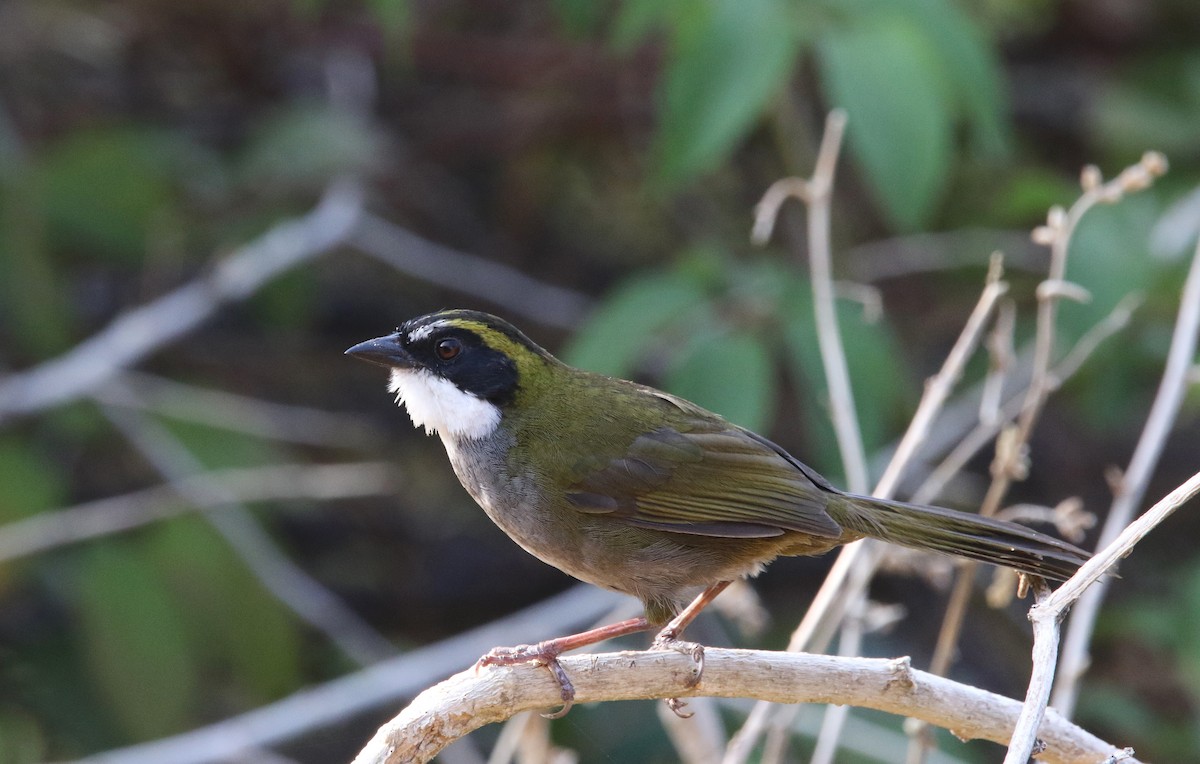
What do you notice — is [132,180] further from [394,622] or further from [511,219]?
[394,622]

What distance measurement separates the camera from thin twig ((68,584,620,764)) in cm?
418

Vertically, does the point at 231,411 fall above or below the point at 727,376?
above

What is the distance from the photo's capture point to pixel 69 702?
4926mm

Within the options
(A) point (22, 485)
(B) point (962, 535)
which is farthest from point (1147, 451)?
(A) point (22, 485)

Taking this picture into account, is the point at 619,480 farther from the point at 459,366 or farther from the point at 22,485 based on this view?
the point at 22,485

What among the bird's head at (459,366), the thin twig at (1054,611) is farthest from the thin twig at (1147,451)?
the bird's head at (459,366)

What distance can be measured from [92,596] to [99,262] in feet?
5.42

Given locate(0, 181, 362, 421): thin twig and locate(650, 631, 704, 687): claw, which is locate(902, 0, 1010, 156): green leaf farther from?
locate(0, 181, 362, 421): thin twig

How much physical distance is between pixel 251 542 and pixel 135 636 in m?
0.74

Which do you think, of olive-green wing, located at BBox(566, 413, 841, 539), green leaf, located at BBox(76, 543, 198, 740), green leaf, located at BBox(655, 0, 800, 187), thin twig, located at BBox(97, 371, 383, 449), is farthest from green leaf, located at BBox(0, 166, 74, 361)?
olive-green wing, located at BBox(566, 413, 841, 539)

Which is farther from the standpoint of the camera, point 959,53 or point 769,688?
point 959,53

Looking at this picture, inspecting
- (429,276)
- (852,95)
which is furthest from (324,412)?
(852,95)

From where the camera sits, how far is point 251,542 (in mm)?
5059

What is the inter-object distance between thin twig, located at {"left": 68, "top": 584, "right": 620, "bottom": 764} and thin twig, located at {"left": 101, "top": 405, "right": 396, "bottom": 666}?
16.3 inches
